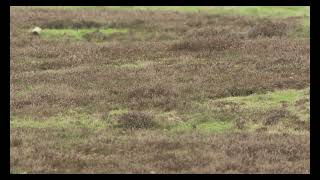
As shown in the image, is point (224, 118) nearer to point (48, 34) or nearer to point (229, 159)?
point (229, 159)

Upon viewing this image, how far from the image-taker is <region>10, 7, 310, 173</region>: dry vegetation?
1941 cm

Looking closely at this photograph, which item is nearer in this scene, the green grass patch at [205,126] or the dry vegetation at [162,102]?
the dry vegetation at [162,102]

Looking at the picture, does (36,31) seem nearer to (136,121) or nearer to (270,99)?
(270,99)

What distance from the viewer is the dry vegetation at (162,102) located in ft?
63.7

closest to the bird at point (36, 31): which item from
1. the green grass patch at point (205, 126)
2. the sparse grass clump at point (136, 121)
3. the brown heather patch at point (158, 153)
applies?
the sparse grass clump at point (136, 121)

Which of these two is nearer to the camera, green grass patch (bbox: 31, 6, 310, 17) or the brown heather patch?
the brown heather patch

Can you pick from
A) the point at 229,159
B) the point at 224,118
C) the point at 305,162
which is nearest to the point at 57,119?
the point at 224,118

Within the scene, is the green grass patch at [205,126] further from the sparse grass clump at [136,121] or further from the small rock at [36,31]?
the small rock at [36,31]

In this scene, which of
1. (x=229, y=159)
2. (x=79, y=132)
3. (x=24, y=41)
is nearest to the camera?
(x=229, y=159)

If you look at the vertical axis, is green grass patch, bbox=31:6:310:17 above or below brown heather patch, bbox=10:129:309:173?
above

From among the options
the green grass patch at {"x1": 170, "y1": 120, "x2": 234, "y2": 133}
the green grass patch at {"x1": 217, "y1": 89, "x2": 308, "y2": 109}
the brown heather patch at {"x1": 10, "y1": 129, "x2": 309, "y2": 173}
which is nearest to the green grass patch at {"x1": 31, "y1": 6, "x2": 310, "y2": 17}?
the green grass patch at {"x1": 217, "y1": 89, "x2": 308, "y2": 109}

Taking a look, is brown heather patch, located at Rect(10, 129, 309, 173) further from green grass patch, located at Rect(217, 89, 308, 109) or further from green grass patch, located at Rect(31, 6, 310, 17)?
green grass patch, located at Rect(31, 6, 310, 17)

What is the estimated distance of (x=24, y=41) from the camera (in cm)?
4206
